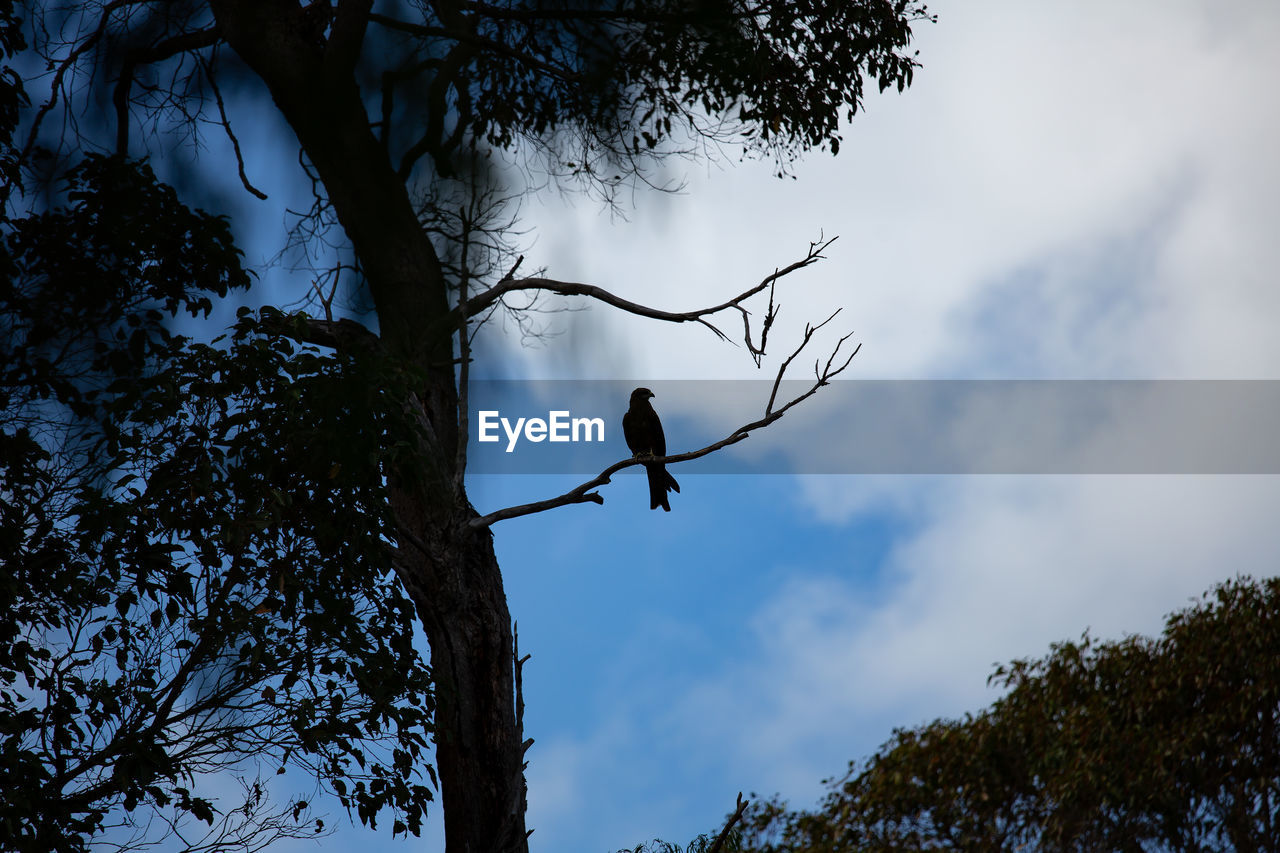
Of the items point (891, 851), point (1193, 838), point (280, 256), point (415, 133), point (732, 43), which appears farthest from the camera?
point (891, 851)

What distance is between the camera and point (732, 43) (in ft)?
10.5

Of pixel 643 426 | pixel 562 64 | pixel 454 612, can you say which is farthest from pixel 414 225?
pixel 643 426

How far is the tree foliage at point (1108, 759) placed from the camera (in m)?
7.28

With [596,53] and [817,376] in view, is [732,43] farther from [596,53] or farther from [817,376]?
[817,376]

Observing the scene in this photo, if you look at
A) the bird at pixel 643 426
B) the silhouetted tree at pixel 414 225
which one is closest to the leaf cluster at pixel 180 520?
the silhouetted tree at pixel 414 225

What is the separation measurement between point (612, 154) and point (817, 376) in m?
2.81

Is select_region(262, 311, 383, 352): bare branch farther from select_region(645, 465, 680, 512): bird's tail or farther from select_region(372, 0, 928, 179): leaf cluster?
select_region(645, 465, 680, 512): bird's tail

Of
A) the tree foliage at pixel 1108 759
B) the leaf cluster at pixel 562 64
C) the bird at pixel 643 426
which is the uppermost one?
the bird at pixel 643 426

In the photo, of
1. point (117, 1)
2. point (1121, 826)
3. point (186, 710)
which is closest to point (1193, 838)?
point (1121, 826)

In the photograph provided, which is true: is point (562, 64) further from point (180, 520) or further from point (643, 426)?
point (643, 426)

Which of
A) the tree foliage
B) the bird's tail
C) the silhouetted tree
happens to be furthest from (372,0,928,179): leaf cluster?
the tree foliage

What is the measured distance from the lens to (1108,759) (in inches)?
292

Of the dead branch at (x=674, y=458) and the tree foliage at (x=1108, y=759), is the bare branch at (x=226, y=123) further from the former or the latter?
the tree foliage at (x=1108, y=759)

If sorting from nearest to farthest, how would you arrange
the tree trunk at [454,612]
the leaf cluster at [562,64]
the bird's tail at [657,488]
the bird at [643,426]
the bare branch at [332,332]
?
the leaf cluster at [562,64]
the bare branch at [332,332]
the tree trunk at [454,612]
the bird's tail at [657,488]
the bird at [643,426]
